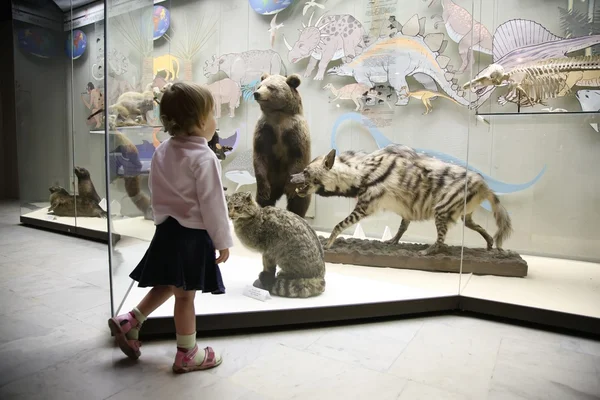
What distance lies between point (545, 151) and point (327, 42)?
1.70m

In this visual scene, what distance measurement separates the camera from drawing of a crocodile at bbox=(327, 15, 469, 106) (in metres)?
3.03

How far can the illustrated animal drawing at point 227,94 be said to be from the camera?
3.27 m

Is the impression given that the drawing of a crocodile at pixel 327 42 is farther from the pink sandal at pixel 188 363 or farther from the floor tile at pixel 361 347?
the pink sandal at pixel 188 363

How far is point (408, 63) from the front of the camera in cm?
308

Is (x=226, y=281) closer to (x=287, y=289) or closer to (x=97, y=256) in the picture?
(x=287, y=289)

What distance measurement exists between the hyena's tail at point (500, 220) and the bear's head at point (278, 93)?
1545 mm

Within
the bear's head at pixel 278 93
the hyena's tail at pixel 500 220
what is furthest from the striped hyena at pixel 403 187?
the bear's head at pixel 278 93

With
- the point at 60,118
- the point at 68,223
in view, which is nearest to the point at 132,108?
the point at 68,223

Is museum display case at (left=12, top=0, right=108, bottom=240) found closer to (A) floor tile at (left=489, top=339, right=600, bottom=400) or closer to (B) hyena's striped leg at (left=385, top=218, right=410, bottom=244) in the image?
(B) hyena's striped leg at (left=385, top=218, right=410, bottom=244)

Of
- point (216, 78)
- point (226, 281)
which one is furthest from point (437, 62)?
point (226, 281)

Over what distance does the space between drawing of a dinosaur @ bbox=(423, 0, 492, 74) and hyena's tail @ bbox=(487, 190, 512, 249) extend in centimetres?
92

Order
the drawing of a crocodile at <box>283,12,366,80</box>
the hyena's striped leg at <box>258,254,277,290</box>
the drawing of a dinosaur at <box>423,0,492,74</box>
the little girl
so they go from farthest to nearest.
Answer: the drawing of a crocodile at <box>283,12,366,80</box>, the drawing of a dinosaur at <box>423,0,492,74</box>, the hyena's striped leg at <box>258,254,277,290</box>, the little girl

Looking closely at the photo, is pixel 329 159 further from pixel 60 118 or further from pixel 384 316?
pixel 60 118

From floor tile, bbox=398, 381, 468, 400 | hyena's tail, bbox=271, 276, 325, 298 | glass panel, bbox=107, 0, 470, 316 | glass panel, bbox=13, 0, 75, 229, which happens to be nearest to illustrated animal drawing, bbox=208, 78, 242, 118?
glass panel, bbox=107, 0, 470, 316
